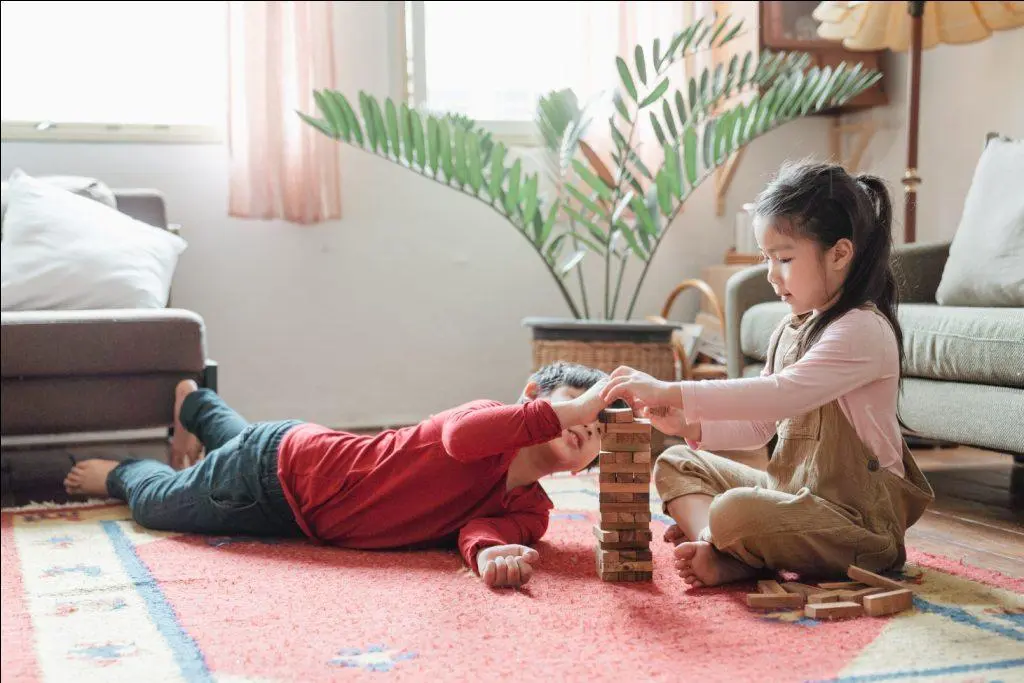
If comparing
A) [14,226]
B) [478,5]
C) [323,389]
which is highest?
[478,5]

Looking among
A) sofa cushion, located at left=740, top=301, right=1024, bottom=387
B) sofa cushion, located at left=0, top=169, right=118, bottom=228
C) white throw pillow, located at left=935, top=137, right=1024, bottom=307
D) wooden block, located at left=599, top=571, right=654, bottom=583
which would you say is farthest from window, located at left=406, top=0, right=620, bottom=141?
wooden block, located at left=599, top=571, right=654, bottom=583

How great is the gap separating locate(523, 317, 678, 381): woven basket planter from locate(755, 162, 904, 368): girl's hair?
1.41 metres

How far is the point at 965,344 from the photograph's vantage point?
2.09 metres

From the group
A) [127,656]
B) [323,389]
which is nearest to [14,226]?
[323,389]

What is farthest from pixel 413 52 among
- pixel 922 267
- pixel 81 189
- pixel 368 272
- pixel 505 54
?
pixel 922 267

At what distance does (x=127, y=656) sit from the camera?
1.23 metres

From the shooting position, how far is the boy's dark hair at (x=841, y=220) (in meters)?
1.57

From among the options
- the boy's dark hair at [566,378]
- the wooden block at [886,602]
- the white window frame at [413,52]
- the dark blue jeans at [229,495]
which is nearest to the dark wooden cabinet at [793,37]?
the white window frame at [413,52]

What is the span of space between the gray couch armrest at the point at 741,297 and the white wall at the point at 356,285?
116cm

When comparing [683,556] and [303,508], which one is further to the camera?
[303,508]

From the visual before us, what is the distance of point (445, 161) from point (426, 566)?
167 centimetres

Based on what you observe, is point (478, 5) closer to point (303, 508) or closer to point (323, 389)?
point (323, 389)

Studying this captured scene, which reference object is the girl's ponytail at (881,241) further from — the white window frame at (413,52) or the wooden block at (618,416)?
the white window frame at (413,52)

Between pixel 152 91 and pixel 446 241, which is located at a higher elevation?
pixel 152 91
